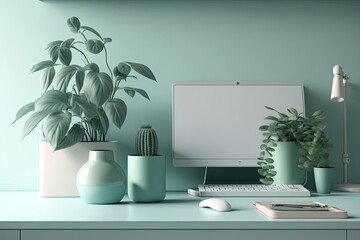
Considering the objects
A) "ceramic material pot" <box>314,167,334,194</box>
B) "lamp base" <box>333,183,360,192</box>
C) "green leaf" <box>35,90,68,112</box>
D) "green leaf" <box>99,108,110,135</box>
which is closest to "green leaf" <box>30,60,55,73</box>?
"green leaf" <box>35,90,68,112</box>

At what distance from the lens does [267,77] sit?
193cm

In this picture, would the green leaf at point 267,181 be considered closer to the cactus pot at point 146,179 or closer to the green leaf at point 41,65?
the cactus pot at point 146,179

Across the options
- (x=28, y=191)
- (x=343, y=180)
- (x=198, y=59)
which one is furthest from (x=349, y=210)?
(x=28, y=191)

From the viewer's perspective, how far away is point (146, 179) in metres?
1.53

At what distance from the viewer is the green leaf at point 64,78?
5.27ft

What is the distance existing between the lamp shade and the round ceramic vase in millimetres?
834

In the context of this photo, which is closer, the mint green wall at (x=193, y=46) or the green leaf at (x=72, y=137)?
the green leaf at (x=72, y=137)

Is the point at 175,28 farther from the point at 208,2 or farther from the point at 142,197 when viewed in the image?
the point at 142,197

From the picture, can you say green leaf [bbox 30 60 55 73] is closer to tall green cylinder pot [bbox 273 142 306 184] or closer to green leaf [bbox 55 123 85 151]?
green leaf [bbox 55 123 85 151]

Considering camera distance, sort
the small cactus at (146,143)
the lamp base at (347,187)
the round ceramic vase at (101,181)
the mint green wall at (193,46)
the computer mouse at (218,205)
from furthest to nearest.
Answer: the mint green wall at (193,46) → the lamp base at (347,187) → the small cactus at (146,143) → the round ceramic vase at (101,181) → the computer mouse at (218,205)

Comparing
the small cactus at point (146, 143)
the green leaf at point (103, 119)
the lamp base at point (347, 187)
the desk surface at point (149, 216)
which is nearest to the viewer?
the desk surface at point (149, 216)

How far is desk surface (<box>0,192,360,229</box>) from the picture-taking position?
1229 mm

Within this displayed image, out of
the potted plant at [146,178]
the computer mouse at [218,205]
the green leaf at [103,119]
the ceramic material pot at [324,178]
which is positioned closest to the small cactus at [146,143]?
the potted plant at [146,178]

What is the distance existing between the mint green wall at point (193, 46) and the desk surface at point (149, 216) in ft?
1.38
